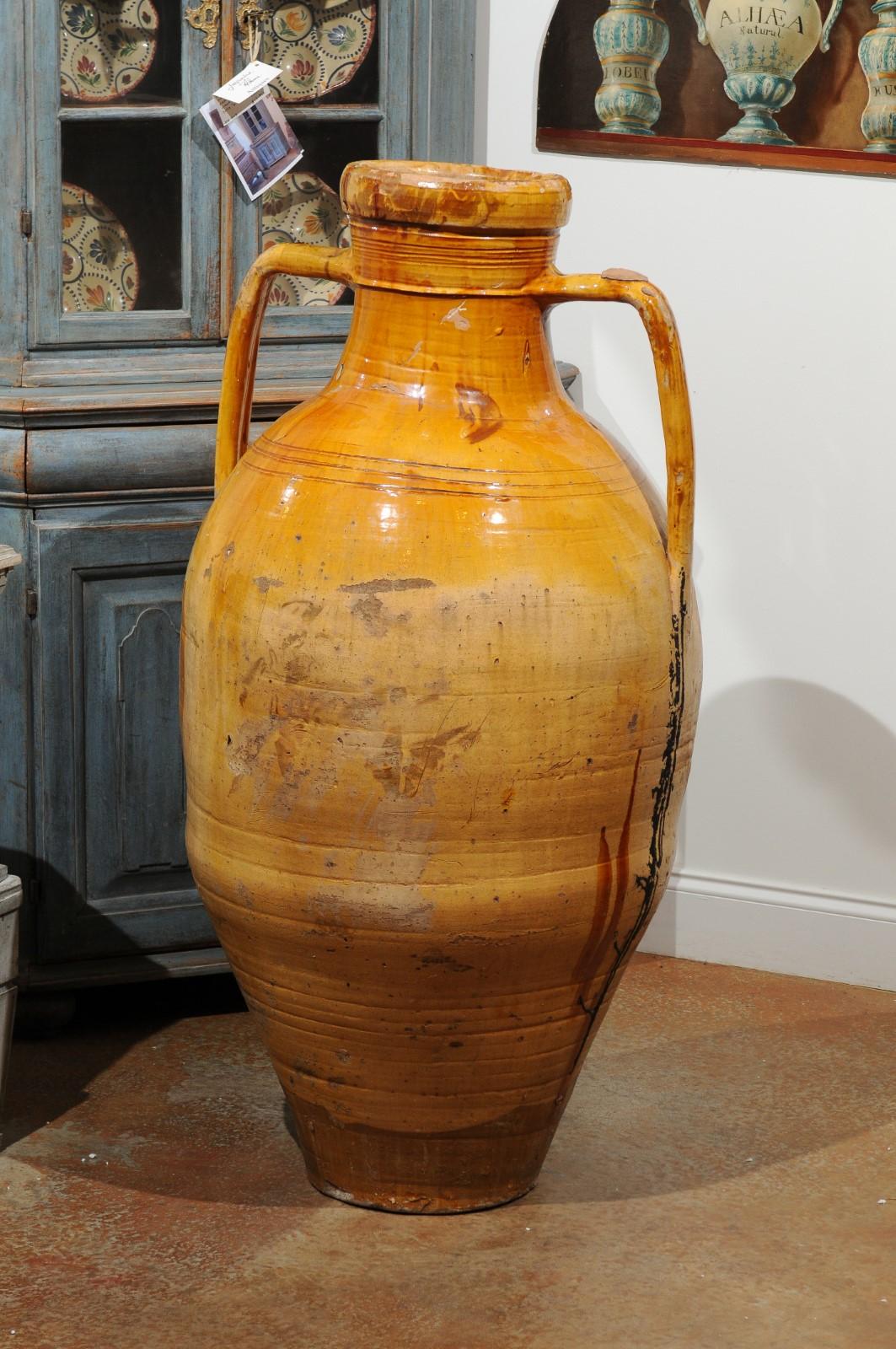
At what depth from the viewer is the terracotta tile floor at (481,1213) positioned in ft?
6.45

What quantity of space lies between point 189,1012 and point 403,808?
96 centimetres

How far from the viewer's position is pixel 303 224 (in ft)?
8.61

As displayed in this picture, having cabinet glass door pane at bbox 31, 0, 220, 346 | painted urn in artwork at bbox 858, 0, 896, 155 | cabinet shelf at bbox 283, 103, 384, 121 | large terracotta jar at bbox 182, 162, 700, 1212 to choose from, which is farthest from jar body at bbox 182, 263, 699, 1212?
painted urn in artwork at bbox 858, 0, 896, 155

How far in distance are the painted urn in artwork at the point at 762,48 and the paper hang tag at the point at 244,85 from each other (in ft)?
2.34

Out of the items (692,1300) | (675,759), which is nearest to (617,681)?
(675,759)

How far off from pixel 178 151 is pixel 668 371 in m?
0.88

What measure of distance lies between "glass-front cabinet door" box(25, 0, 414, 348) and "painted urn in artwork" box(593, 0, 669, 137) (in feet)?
1.21

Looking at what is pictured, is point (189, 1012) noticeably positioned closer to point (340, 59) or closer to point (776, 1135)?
point (776, 1135)

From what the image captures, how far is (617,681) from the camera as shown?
6.46ft

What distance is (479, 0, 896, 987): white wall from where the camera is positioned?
9.10ft

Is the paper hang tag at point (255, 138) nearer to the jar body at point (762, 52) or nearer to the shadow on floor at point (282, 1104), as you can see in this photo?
the jar body at point (762, 52)

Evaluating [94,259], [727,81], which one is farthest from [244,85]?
[727,81]

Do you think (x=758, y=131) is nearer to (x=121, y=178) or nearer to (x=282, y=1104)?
(x=121, y=178)

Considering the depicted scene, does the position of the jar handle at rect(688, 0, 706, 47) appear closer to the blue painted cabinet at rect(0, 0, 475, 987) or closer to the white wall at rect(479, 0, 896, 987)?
the white wall at rect(479, 0, 896, 987)
